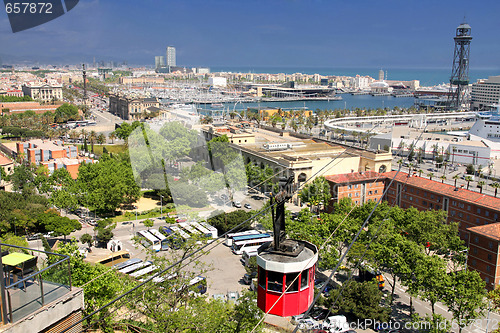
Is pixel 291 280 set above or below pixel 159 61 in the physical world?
below

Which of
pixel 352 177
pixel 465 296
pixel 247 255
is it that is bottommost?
pixel 247 255

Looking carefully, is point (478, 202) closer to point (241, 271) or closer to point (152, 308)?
point (241, 271)

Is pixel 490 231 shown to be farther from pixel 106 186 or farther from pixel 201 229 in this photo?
pixel 106 186

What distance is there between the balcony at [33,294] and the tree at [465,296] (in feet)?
17.2

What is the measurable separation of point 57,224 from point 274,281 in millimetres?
8575

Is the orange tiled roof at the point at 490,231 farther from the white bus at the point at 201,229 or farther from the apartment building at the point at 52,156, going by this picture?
the apartment building at the point at 52,156

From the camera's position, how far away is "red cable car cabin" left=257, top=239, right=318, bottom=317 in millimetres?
2465

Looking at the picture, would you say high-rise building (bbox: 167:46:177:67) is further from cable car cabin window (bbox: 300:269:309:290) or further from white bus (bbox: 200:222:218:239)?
cable car cabin window (bbox: 300:269:309:290)

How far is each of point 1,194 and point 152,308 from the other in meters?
8.44

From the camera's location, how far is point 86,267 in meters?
5.12

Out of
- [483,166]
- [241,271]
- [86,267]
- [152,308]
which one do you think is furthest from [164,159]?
[483,166]

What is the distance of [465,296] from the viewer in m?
5.55

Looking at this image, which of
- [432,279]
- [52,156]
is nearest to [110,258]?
[432,279]

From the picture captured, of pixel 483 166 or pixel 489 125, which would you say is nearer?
pixel 483 166
